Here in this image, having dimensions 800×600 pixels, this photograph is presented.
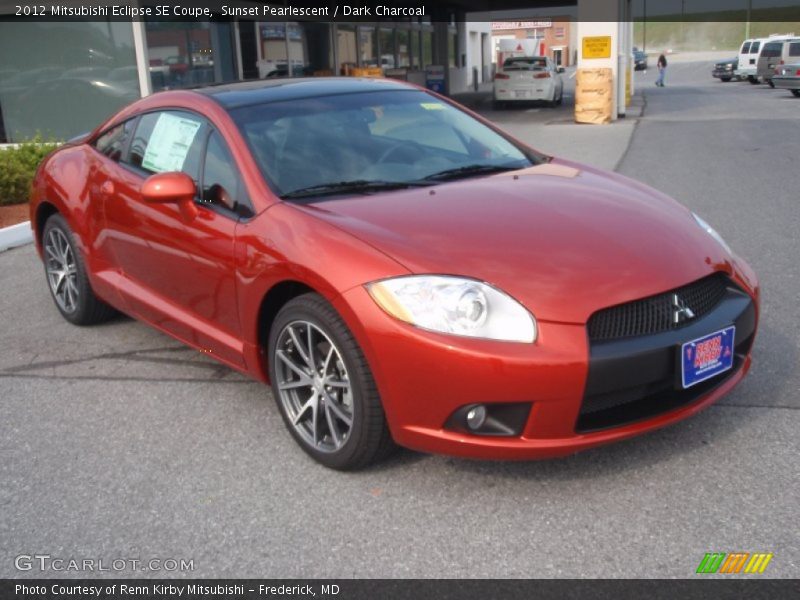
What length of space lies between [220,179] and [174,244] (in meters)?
0.41

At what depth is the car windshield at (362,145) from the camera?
153 inches

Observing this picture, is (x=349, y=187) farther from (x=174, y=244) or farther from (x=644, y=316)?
(x=644, y=316)

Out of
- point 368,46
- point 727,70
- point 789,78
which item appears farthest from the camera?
point 727,70

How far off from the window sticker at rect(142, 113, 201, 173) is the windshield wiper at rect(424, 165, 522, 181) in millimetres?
1204

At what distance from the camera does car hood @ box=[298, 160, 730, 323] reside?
3.06 meters

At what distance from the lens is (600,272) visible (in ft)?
10.3

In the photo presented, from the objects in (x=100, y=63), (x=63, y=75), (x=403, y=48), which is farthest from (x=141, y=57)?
(x=403, y=48)

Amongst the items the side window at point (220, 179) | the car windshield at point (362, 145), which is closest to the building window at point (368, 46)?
the car windshield at point (362, 145)

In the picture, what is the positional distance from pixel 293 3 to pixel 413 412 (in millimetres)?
23166

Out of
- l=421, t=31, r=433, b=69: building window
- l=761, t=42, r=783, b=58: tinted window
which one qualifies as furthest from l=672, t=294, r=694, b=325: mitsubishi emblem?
l=761, t=42, r=783, b=58: tinted window

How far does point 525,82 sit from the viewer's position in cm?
2673

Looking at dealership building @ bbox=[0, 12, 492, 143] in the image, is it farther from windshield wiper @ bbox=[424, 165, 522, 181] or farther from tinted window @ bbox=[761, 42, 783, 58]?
tinted window @ bbox=[761, 42, 783, 58]
